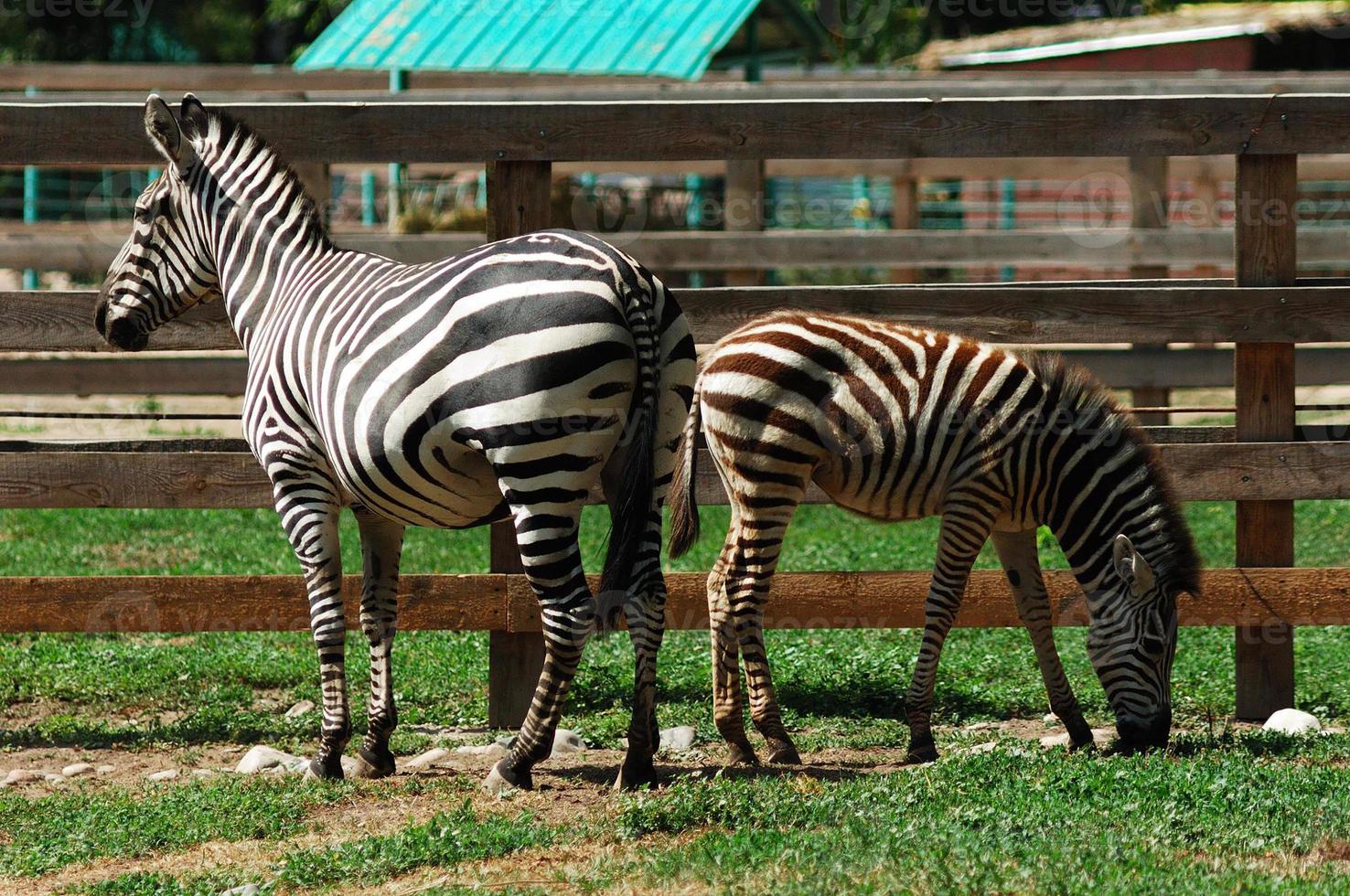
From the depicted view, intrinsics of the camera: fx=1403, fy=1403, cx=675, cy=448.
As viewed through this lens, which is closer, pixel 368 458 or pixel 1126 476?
pixel 368 458

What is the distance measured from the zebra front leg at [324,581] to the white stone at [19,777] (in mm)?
1198

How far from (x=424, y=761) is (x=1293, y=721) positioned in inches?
145

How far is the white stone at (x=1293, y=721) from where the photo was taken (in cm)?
591

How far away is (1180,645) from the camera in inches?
292

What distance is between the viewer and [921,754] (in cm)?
562

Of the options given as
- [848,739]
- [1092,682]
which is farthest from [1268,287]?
[848,739]

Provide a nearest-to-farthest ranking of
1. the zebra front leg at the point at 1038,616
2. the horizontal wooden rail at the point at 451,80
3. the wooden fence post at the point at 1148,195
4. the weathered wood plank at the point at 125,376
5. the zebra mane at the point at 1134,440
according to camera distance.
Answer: the zebra mane at the point at 1134,440, the zebra front leg at the point at 1038,616, the weathered wood plank at the point at 125,376, the wooden fence post at the point at 1148,195, the horizontal wooden rail at the point at 451,80

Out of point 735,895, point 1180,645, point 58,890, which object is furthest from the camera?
point 1180,645

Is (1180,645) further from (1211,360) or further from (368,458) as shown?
(368,458)

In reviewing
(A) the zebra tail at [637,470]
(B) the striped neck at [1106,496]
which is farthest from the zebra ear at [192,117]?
(B) the striped neck at [1106,496]

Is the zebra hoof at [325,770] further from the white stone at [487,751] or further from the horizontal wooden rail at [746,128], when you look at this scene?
the horizontal wooden rail at [746,128]

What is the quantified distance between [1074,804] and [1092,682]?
245cm

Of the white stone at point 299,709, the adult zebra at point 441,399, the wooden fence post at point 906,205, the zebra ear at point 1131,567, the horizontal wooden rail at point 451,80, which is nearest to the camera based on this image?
the adult zebra at point 441,399

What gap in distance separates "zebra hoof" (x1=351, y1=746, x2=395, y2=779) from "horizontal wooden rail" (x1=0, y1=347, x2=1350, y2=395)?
13.5 ft
